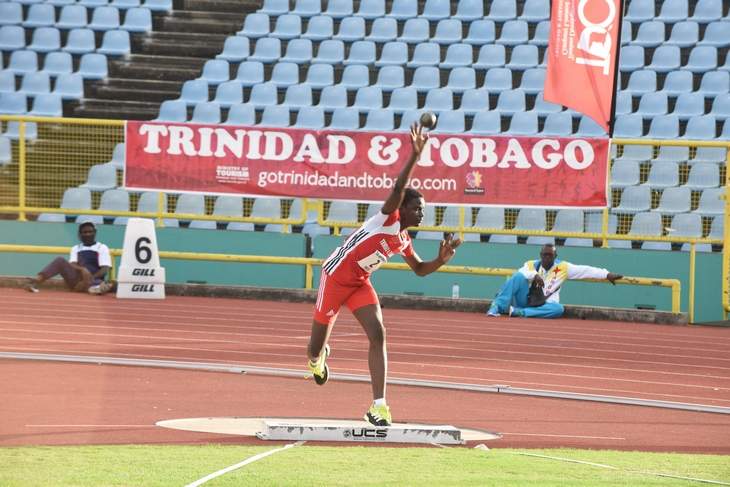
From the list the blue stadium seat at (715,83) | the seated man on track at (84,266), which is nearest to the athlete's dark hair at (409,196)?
the seated man on track at (84,266)

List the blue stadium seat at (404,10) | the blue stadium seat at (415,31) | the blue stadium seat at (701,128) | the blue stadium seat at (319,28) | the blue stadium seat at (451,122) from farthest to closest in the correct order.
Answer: the blue stadium seat at (404,10) → the blue stadium seat at (319,28) → the blue stadium seat at (415,31) → the blue stadium seat at (451,122) → the blue stadium seat at (701,128)

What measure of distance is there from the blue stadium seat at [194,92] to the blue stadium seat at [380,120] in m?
3.18

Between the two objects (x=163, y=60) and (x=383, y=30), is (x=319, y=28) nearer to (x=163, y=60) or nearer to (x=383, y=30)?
(x=383, y=30)

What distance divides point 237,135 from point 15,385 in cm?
949

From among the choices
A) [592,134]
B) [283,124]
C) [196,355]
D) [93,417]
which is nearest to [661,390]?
[196,355]

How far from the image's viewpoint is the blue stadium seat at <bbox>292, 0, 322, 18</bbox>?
25734 mm

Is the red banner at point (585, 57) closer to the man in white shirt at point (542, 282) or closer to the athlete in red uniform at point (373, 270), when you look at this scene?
the man in white shirt at point (542, 282)

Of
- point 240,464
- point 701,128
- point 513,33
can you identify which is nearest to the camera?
point 240,464

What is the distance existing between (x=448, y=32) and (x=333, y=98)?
9.17ft

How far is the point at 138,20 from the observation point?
26062 mm

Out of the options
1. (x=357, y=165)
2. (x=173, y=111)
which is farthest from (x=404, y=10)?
(x=357, y=165)

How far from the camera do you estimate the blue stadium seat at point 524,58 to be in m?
23.8

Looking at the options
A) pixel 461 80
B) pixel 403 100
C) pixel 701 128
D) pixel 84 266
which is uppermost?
pixel 461 80

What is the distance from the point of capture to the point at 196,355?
539 inches
